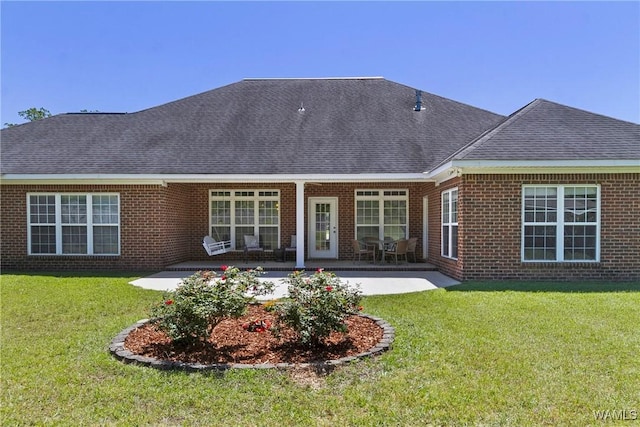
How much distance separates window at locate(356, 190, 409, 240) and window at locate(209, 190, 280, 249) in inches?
118

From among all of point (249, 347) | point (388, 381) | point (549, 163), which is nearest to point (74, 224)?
point (249, 347)

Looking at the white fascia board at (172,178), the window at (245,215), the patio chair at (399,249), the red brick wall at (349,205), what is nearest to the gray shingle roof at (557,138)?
the white fascia board at (172,178)

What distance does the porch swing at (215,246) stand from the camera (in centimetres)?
1365

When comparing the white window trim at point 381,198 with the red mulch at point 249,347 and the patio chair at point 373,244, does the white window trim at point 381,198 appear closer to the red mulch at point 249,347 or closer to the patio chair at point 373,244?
the patio chair at point 373,244

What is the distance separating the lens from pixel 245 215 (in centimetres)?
1530

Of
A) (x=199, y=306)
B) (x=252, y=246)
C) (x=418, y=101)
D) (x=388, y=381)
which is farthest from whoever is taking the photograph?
(x=418, y=101)

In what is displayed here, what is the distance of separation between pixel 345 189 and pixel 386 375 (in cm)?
1096

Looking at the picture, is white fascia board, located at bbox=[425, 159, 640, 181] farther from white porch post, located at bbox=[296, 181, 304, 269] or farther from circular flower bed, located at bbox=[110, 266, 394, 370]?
circular flower bed, located at bbox=[110, 266, 394, 370]

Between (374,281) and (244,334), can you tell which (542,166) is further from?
(244,334)

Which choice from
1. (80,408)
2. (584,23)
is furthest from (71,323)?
(584,23)

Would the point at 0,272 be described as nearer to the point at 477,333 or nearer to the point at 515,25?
the point at 477,333

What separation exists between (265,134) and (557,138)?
9003mm

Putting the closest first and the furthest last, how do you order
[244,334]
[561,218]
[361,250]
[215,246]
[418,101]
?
[244,334] → [561,218] → [215,246] → [361,250] → [418,101]

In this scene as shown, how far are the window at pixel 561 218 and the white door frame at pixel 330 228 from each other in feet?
21.4
